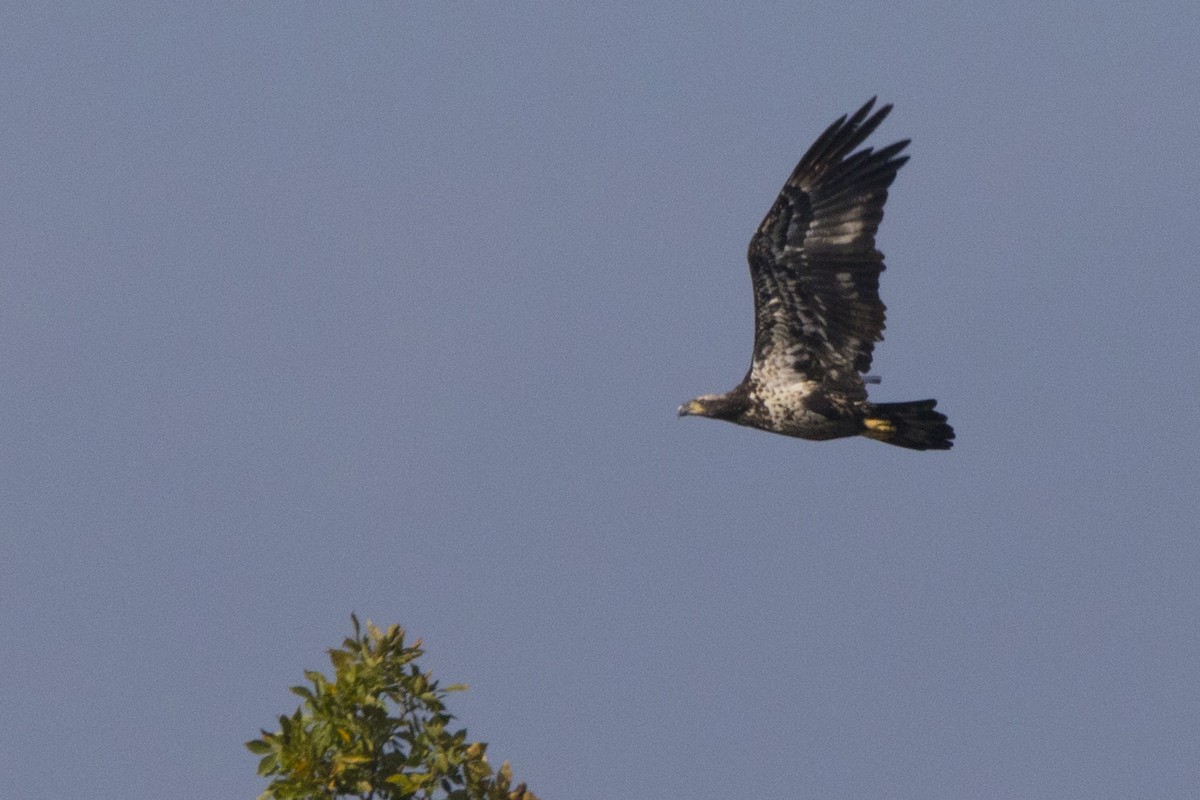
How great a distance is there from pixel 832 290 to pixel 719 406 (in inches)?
61.3

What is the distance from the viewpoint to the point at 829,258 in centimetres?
1461

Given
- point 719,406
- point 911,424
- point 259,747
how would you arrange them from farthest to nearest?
point 719,406 → point 911,424 → point 259,747

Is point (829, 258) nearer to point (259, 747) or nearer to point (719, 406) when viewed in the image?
point (719, 406)

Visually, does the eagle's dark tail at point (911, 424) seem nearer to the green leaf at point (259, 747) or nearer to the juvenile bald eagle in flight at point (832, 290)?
the juvenile bald eagle in flight at point (832, 290)

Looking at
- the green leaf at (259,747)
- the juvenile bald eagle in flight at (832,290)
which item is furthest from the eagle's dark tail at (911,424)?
the green leaf at (259,747)

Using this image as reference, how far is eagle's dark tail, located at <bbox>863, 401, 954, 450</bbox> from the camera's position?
47.7 ft

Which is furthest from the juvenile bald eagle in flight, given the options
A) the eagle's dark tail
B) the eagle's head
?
the eagle's head

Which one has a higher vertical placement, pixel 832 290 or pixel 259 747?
pixel 832 290

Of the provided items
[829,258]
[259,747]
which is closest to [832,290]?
[829,258]

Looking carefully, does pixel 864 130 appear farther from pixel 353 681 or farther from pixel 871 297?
pixel 353 681

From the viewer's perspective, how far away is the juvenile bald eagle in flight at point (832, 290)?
14.6 metres

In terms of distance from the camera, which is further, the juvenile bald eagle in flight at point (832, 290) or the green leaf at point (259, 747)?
the juvenile bald eagle in flight at point (832, 290)

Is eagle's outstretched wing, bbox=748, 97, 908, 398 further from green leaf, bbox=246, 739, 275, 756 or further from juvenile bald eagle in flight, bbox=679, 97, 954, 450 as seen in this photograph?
green leaf, bbox=246, 739, 275, 756

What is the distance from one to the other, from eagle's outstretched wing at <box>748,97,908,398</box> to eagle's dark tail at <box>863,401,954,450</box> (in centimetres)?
29
